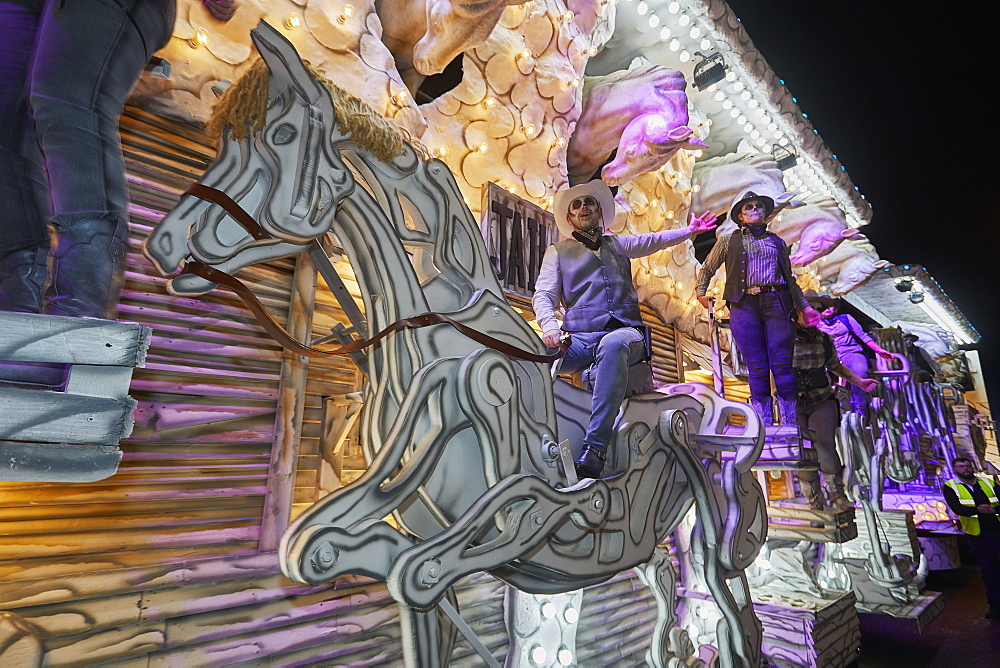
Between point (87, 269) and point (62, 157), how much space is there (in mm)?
298

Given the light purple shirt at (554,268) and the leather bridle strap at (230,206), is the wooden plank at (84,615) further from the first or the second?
the light purple shirt at (554,268)

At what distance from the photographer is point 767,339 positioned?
375cm

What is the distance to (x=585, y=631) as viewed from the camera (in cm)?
375

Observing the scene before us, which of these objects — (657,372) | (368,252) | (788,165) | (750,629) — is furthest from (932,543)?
(368,252)

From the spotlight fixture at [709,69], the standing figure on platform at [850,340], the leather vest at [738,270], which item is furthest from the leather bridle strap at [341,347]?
the spotlight fixture at [709,69]

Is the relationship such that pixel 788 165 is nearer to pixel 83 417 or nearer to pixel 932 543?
pixel 932 543

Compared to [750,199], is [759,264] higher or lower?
lower

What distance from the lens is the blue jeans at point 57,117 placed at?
1240mm

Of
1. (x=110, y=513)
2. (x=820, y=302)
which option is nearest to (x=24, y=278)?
(x=110, y=513)

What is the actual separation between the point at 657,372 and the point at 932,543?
447 centimetres

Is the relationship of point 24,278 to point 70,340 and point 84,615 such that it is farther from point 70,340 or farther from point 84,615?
point 84,615

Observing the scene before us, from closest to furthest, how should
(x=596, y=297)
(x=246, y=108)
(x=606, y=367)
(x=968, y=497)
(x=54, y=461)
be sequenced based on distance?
(x=54, y=461)
(x=246, y=108)
(x=606, y=367)
(x=596, y=297)
(x=968, y=497)

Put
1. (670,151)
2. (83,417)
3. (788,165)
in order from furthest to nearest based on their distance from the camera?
(788,165)
(670,151)
(83,417)

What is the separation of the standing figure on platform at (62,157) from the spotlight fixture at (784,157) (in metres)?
8.81
